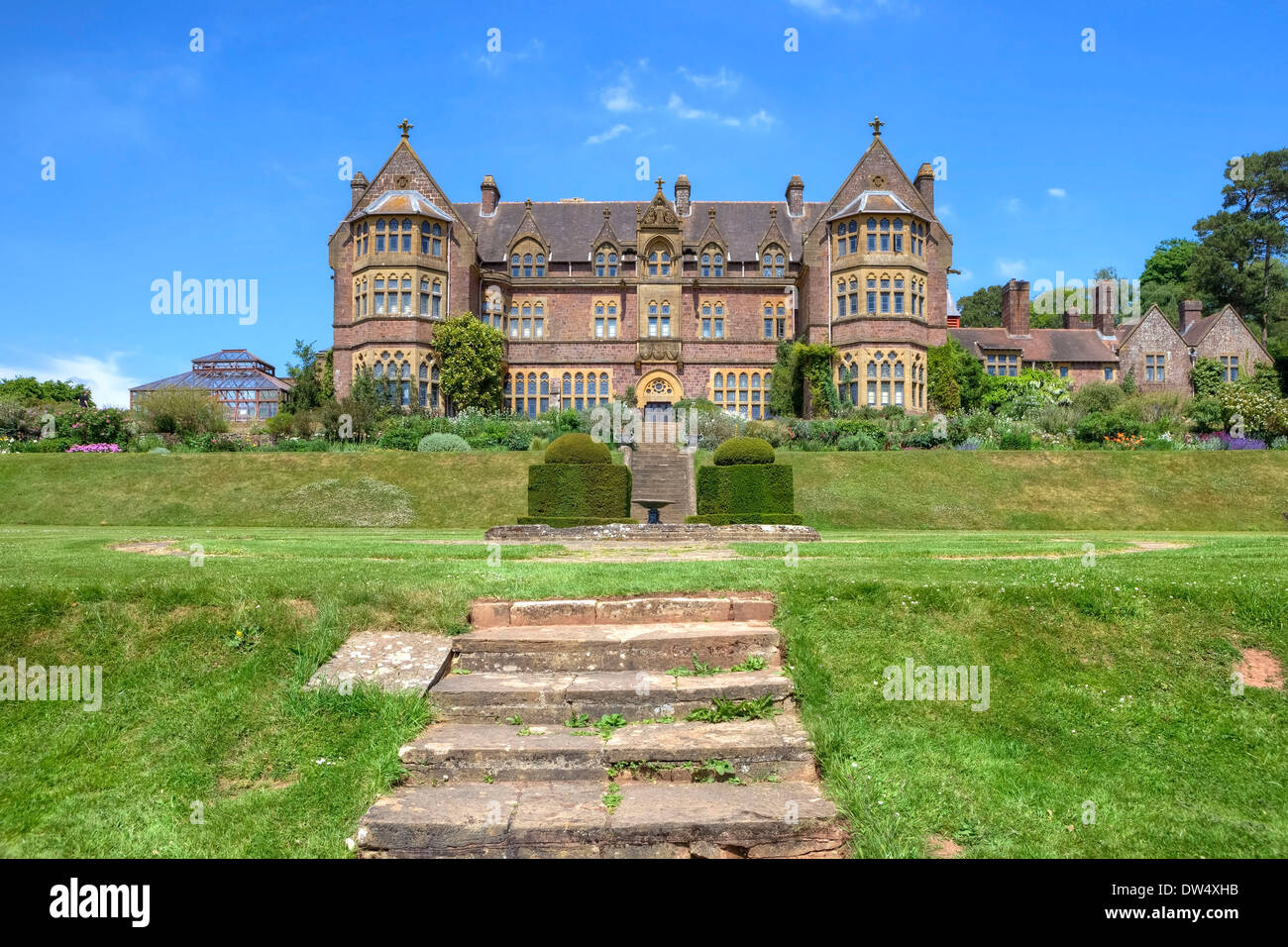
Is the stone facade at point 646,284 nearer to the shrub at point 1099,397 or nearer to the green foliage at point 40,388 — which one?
the shrub at point 1099,397

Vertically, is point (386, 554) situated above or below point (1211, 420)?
below

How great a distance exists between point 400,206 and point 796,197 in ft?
74.3

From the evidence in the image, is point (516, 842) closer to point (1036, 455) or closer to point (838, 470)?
point (838, 470)

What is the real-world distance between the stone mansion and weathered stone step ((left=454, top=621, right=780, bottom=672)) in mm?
35126

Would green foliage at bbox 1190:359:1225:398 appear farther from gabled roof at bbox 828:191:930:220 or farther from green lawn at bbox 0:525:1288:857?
green lawn at bbox 0:525:1288:857

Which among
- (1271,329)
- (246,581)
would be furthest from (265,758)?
(1271,329)

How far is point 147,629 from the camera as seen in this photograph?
7.38m

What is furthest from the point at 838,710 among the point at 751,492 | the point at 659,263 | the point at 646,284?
the point at 659,263

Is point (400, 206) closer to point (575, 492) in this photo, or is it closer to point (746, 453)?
point (575, 492)

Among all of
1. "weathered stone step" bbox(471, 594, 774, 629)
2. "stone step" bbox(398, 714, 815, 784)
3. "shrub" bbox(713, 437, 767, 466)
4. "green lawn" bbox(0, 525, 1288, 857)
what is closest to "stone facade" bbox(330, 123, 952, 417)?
"shrub" bbox(713, 437, 767, 466)

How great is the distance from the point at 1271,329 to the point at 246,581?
7806 centimetres

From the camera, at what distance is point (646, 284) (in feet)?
151

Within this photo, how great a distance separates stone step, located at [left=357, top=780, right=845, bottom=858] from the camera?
506cm

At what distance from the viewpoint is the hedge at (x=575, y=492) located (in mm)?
22703
